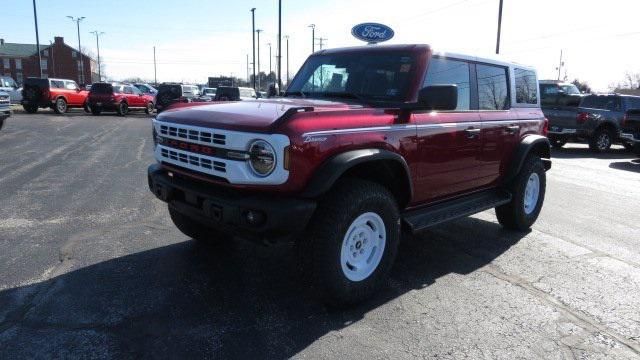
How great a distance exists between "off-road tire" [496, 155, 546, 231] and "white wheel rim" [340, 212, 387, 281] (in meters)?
2.50

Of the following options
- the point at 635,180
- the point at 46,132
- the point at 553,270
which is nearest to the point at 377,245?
the point at 553,270

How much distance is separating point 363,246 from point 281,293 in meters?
0.76

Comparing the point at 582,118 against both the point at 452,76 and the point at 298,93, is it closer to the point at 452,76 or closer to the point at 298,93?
the point at 452,76

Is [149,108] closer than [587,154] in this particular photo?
No

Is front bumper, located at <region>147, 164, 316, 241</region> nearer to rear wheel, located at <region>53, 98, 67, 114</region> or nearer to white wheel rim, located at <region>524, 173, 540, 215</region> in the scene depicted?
white wheel rim, located at <region>524, 173, 540, 215</region>

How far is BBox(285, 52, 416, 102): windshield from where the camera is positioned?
4.23 metres

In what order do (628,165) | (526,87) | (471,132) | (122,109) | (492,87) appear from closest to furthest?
(471,132) → (492,87) → (526,87) → (628,165) → (122,109)

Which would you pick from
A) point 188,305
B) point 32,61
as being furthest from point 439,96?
point 32,61

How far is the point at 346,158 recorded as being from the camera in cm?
332

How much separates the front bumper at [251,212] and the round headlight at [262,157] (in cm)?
18

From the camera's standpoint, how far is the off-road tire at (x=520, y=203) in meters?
5.54

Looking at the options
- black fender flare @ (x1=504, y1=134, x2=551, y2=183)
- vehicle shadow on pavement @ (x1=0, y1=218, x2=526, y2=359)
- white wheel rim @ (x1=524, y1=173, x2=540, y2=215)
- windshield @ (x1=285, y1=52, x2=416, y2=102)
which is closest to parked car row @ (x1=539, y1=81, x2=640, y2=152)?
white wheel rim @ (x1=524, y1=173, x2=540, y2=215)

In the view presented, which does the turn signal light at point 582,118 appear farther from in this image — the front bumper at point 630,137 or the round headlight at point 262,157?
the round headlight at point 262,157

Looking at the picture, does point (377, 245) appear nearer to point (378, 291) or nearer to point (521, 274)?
point (378, 291)
